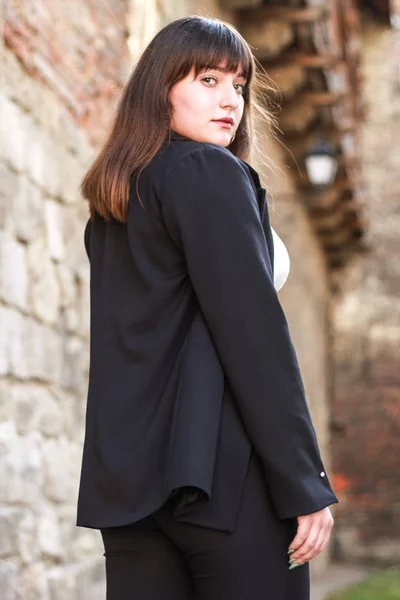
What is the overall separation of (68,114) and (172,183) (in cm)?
263

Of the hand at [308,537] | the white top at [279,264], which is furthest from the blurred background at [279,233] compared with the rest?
the hand at [308,537]

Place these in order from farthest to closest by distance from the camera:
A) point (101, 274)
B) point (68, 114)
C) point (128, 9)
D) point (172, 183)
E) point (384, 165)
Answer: point (384, 165) < point (128, 9) < point (68, 114) < point (101, 274) < point (172, 183)

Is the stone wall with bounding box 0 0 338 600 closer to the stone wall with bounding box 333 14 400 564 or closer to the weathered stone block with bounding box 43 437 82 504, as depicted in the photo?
the weathered stone block with bounding box 43 437 82 504

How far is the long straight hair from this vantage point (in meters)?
1.87

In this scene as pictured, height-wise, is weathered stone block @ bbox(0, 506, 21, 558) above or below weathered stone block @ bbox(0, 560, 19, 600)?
above

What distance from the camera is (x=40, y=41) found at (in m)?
3.90

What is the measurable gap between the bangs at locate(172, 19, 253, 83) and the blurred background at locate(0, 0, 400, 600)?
0.27 meters

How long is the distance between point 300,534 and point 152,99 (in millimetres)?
800

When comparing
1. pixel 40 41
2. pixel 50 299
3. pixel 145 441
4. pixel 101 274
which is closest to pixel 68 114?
pixel 40 41

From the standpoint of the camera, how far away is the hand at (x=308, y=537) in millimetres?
1648

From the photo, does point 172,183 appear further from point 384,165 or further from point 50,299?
point 384,165

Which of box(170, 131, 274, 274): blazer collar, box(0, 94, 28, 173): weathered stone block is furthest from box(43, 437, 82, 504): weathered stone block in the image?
box(170, 131, 274, 274): blazer collar

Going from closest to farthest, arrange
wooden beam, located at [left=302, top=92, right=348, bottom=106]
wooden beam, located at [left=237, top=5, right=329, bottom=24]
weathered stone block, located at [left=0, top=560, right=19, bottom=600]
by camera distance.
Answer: weathered stone block, located at [left=0, top=560, right=19, bottom=600] → wooden beam, located at [left=237, top=5, right=329, bottom=24] → wooden beam, located at [left=302, top=92, right=348, bottom=106]

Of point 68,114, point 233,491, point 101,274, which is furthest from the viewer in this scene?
point 68,114
